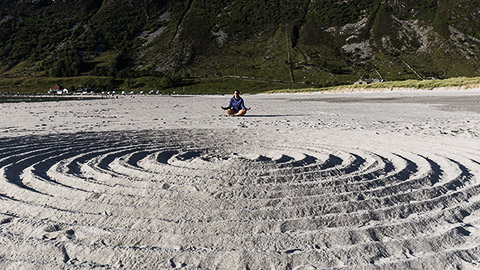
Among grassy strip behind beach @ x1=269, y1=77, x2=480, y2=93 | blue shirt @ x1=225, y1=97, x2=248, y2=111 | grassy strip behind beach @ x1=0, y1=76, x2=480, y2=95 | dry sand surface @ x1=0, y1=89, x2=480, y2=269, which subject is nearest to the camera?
dry sand surface @ x1=0, y1=89, x2=480, y2=269

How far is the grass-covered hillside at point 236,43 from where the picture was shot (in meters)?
105

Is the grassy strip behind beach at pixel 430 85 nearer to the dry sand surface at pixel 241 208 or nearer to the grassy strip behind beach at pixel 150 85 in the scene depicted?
the dry sand surface at pixel 241 208

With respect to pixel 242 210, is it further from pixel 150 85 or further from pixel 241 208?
pixel 150 85

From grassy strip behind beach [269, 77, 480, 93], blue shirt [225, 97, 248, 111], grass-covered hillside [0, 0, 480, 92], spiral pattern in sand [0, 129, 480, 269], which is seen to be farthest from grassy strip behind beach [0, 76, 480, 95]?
spiral pattern in sand [0, 129, 480, 269]

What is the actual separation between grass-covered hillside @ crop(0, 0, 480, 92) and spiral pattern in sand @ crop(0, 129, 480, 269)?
8679 centimetres

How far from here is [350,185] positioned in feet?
15.6

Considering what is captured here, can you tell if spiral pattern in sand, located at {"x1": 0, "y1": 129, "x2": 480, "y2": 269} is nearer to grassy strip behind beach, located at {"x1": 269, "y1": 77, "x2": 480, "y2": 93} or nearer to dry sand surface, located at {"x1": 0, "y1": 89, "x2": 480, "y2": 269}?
dry sand surface, located at {"x1": 0, "y1": 89, "x2": 480, "y2": 269}

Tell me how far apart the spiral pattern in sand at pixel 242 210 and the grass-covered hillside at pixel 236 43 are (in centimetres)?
8679

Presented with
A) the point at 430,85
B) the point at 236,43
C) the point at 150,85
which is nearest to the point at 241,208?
the point at 430,85

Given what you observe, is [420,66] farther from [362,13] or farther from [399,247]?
[399,247]

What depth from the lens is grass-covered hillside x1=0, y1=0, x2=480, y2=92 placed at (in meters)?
105

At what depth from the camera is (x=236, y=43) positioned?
138625 millimetres

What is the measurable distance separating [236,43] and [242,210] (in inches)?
5468

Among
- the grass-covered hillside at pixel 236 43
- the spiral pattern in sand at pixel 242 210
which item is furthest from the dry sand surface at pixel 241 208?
the grass-covered hillside at pixel 236 43
